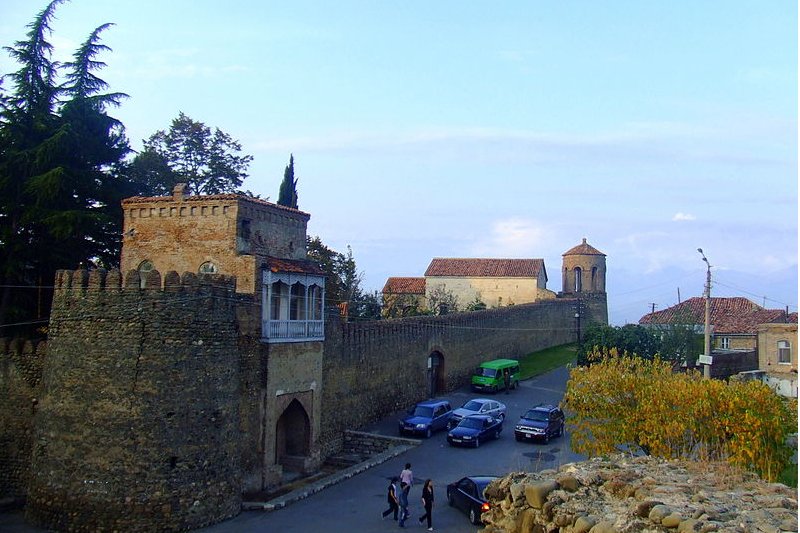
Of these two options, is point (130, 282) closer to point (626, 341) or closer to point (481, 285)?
point (626, 341)

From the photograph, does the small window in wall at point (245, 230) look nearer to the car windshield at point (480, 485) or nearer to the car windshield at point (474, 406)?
the car windshield at point (480, 485)

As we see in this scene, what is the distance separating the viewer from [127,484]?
64.7 ft

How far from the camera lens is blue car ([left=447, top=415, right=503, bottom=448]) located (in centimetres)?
2731

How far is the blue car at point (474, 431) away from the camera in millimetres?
27312

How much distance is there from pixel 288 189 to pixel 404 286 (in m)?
19.4

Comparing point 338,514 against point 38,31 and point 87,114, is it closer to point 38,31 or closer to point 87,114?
point 87,114

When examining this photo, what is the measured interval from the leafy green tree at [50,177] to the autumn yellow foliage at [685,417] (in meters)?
18.8

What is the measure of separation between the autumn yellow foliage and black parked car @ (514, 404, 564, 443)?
7.33 m

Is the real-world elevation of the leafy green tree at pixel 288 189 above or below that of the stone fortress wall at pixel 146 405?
above

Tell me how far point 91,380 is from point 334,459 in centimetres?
1015

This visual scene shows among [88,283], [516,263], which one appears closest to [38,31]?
[88,283]

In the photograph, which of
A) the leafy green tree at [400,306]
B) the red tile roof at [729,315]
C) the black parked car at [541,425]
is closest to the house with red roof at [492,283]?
the leafy green tree at [400,306]

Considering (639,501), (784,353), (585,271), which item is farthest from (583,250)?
(639,501)

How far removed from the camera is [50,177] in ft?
88.3
